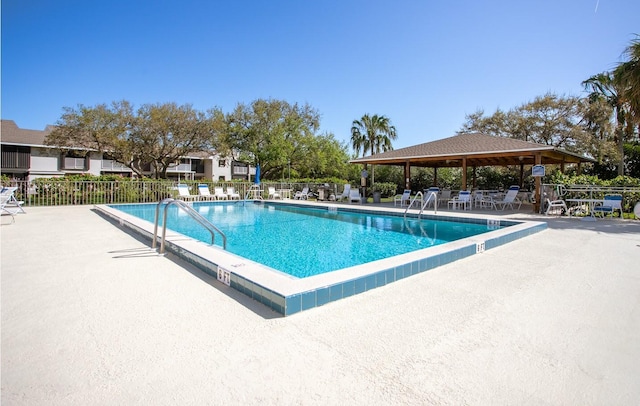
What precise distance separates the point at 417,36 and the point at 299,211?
873 cm

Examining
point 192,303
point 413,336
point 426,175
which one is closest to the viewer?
point 413,336

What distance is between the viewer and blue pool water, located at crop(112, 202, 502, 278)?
604cm

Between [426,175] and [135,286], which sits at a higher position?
[426,175]

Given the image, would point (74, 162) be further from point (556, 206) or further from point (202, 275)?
point (556, 206)

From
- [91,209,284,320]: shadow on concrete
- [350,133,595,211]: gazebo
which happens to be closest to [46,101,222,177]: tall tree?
[350,133,595,211]: gazebo

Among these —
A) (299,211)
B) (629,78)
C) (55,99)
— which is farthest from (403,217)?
(55,99)

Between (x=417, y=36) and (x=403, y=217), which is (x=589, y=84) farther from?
(x=403, y=217)

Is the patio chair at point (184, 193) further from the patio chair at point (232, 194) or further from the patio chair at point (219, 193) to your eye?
the patio chair at point (232, 194)

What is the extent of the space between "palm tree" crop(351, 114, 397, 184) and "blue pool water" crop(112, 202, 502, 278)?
70.1 ft

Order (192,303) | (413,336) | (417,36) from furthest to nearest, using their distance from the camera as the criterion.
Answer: (417,36)
(192,303)
(413,336)

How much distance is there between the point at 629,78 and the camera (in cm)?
1059

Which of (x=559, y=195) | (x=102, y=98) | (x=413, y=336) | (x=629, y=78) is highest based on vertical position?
(x=102, y=98)

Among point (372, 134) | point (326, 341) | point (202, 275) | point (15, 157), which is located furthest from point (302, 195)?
point (15, 157)

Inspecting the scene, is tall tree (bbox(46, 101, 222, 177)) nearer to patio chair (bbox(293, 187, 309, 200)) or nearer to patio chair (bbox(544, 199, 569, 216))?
patio chair (bbox(293, 187, 309, 200))
